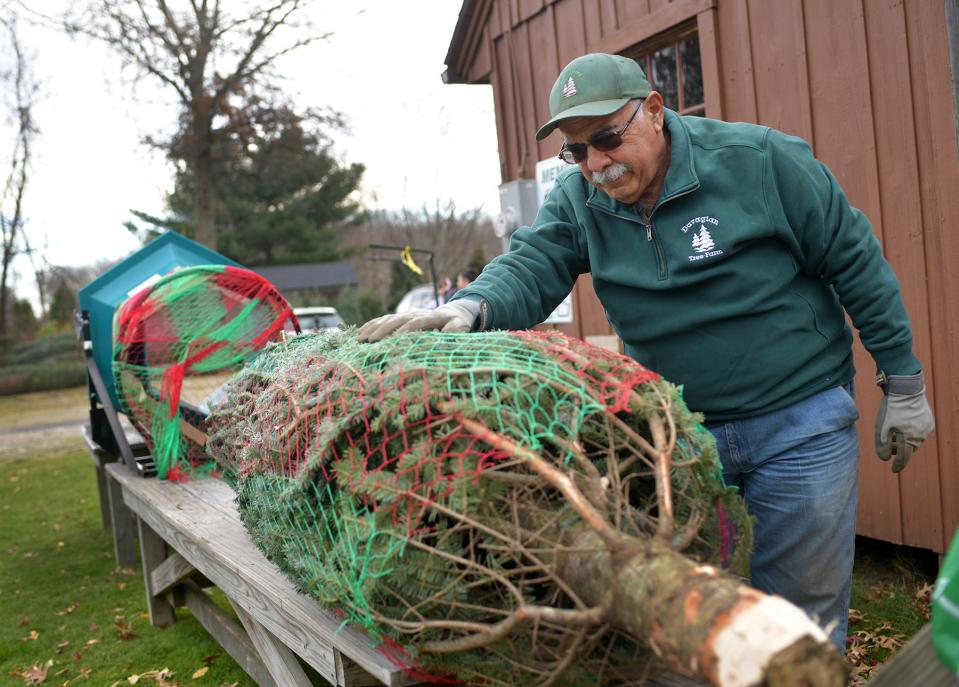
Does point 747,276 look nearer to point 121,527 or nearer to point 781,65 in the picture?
point 781,65

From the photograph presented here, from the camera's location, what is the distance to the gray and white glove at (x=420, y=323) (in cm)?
232

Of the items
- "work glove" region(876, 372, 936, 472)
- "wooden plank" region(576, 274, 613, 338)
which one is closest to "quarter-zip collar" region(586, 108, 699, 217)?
"work glove" region(876, 372, 936, 472)

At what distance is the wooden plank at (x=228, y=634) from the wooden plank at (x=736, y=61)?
4.03 meters

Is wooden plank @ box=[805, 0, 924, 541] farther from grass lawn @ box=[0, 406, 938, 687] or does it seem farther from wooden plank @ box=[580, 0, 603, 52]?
wooden plank @ box=[580, 0, 603, 52]

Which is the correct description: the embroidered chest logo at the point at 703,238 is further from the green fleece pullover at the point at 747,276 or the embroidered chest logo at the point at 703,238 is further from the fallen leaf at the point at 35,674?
the fallen leaf at the point at 35,674

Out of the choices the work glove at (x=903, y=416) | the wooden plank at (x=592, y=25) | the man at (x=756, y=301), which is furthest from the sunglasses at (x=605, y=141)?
the wooden plank at (x=592, y=25)

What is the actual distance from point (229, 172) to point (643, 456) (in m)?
30.9

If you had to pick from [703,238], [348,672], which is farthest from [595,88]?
[348,672]

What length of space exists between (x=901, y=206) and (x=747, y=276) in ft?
7.67

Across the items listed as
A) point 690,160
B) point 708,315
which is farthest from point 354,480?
point 690,160

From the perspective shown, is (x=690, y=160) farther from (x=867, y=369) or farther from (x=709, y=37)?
(x=709, y=37)

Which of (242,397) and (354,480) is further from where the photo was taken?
(242,397)

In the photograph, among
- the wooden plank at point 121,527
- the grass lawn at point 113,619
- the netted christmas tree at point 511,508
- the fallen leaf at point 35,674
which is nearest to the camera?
the netted christmas tree at point 511,508

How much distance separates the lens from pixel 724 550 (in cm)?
198
